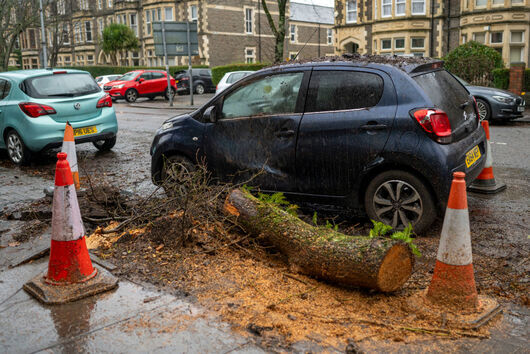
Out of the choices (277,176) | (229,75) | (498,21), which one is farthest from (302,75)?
(498,21)

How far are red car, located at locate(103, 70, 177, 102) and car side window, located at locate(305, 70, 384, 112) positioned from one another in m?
26.8

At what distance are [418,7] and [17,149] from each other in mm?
30915

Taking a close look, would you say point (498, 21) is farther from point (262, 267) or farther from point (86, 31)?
point (86, 31)

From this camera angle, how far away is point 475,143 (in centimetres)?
554

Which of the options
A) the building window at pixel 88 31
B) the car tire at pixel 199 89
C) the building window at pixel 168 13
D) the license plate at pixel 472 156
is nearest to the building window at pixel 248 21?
the building window at pixel 168 13

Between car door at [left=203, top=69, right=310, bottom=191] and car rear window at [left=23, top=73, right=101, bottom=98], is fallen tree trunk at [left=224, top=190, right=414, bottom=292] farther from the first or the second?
car rear window at [left=23, top=73, right=101, bottom=98]

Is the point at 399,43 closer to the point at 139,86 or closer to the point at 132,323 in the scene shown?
the point at 139,86

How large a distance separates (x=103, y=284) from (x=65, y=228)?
1.66 feet

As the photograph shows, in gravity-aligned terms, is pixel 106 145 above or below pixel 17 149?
below

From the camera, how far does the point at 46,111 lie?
9516mm

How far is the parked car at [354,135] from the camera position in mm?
5024

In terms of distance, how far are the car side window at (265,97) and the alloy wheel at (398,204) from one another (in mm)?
1351

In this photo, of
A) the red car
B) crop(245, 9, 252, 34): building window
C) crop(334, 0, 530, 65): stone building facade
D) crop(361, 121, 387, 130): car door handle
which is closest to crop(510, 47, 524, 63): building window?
crop(334, 0, 530, 65): stone building facade

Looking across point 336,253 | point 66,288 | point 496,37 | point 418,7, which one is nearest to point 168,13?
point 418,7
